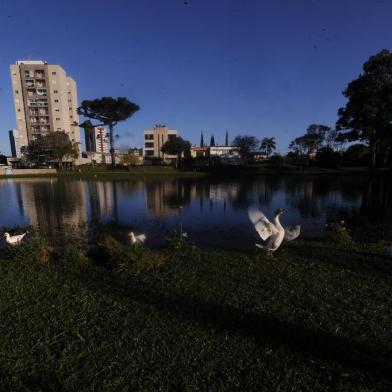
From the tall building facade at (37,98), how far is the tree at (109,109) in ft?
57.0

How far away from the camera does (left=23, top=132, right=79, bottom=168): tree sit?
61.7m

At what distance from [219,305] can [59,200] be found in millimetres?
22002

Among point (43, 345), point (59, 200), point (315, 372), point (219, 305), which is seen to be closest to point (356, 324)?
point (315, 372)

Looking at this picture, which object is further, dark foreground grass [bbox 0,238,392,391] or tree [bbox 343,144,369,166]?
tree [bbox 343,144,369,166]

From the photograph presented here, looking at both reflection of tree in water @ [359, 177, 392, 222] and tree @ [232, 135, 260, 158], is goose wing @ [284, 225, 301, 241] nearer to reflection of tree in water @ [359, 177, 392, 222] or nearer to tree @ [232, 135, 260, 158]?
reflection of tree in water @ [359, 177, 392, 222]

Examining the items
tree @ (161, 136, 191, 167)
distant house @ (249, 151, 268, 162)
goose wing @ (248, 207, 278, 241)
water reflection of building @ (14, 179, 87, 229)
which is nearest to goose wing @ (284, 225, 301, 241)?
goose wing @ (248, 207, 278, 241)

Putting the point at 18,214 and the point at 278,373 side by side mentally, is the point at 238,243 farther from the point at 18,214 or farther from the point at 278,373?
the point at 18,214

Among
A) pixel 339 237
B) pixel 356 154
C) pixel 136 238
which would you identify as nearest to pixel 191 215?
pixel 136 238

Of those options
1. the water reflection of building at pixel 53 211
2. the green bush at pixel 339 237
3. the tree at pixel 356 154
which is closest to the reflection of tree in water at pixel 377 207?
the green bush at pixel 339 237

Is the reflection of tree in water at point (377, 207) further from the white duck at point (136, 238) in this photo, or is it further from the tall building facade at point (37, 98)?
the tall building facade at point (37, 98)

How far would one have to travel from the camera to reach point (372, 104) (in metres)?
45.8

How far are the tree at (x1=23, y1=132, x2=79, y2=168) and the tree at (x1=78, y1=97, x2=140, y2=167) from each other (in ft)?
27.2

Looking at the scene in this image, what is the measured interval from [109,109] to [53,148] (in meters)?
16.8

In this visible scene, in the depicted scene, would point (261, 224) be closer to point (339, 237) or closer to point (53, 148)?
point (339, 237)
